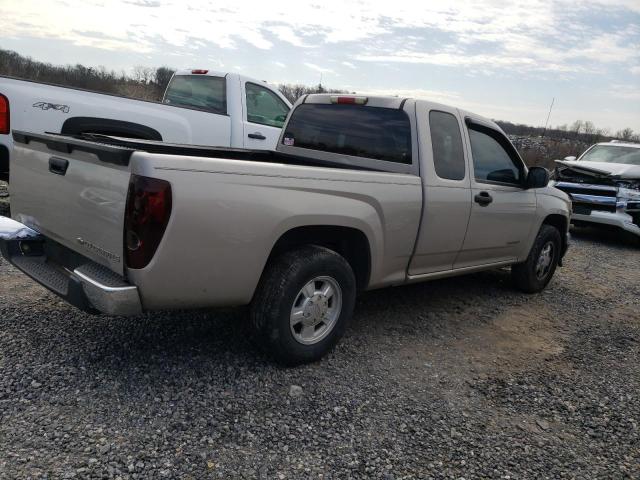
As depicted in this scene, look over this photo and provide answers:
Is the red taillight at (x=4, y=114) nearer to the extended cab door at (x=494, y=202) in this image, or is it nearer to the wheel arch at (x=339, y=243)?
the wheel arch at (x=339, y=243)

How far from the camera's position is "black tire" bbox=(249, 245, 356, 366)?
126 inches

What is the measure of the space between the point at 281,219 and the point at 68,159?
129 cm

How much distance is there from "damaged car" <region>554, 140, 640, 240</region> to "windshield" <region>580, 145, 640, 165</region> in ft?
2.03

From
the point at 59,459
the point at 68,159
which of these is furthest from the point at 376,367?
the point at 68,159

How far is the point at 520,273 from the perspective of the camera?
5738 mm

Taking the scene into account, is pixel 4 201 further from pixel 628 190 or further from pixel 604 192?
pixel 628 190

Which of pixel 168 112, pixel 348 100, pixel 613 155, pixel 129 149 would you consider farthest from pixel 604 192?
pixel 129 149

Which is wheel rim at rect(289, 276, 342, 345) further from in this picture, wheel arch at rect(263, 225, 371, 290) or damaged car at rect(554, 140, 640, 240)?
damaged car at rect(554, 140, 640, 240)

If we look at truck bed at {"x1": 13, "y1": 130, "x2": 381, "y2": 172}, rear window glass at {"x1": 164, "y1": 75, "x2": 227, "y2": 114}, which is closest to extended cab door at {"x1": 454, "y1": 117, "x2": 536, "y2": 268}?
truck bed at {"x1": 13, "y1": 130, "x2": 381, "y2": 172}

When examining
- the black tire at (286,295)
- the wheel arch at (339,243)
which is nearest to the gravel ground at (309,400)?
the black tire at (286,295)

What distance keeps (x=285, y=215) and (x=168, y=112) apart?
157 inches

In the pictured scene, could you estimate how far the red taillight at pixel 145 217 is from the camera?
2.61 meters

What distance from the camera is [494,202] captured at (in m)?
4.76

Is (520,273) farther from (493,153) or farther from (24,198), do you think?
(24,198)
